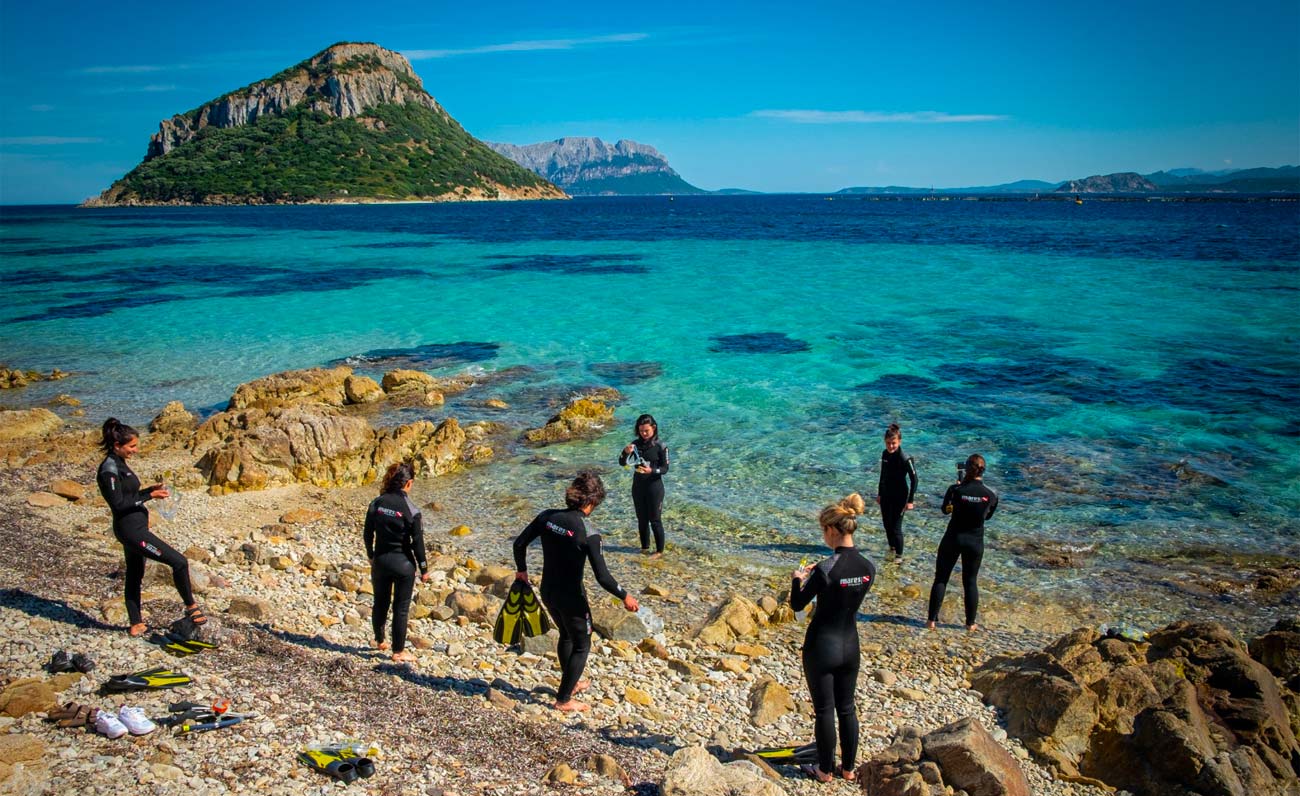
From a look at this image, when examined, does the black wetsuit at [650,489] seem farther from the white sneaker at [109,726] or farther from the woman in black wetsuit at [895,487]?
the white sneaker at [109,726]

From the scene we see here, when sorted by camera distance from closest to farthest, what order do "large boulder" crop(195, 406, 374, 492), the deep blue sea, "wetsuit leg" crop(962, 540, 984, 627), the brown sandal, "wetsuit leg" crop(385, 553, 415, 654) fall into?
the brown sandal < "wetsuit leg" crop(385, 553, 415, 654) < "wetsuit leg" crop(962, 540, 984, 627) < the deep blue sea < "large boulder" crop(195, 406, 374, 492)

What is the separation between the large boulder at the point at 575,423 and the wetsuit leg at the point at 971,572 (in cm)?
975

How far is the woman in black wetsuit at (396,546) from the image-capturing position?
7.41m

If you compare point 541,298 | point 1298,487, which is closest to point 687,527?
point 1298,487

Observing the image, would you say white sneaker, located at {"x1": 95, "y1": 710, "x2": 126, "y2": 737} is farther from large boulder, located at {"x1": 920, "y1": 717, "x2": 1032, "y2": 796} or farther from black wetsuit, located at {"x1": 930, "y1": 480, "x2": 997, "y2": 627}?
black wetsuit, located at {"x1": 930, "y1": 480, "x2": 997, "y2": 627}

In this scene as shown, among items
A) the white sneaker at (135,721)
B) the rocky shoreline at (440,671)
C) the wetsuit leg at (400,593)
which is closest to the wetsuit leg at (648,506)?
the rocky shoreline at (440,671)

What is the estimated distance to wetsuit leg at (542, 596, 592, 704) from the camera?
6.71 meters

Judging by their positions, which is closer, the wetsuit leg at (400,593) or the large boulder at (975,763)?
the large boulder at (975,763)

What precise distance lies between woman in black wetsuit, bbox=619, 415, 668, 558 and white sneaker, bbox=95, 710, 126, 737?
243 inches

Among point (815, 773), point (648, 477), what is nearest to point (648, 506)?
point (648, 477)

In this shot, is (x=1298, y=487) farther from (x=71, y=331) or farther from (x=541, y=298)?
(x=71, y=331)

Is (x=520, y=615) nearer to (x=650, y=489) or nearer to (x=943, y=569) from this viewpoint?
(x=650, y=489)

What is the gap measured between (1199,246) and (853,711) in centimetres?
7235

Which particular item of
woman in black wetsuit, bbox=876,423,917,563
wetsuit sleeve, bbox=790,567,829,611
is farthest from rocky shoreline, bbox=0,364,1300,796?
wetsuit sleeve, bbox=790,567,829,611
